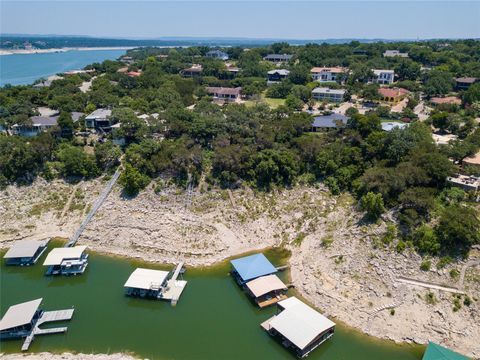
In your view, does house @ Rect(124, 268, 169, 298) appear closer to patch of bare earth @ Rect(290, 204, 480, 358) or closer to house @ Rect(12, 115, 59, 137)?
patch of bare earth @ Rect(290, 204, 480, 358)

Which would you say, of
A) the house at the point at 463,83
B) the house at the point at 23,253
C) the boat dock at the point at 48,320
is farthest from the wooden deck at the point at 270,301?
the house at the point at 463,83

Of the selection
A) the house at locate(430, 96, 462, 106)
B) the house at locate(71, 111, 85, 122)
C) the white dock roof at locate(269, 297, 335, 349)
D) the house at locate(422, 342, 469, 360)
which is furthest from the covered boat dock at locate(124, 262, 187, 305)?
the house at locate(430, 96, 462, 106)

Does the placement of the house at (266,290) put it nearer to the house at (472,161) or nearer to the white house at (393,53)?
the house at (472,161)

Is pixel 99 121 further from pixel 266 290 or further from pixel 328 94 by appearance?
pixel 328 94

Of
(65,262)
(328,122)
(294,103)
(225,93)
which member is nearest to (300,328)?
(65,262)

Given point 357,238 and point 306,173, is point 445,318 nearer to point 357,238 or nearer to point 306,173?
point 357,238
